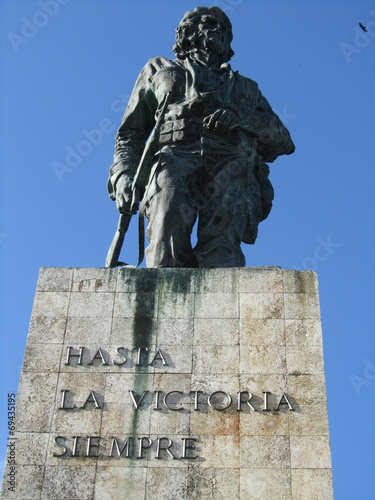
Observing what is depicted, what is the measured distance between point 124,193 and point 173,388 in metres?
3.65

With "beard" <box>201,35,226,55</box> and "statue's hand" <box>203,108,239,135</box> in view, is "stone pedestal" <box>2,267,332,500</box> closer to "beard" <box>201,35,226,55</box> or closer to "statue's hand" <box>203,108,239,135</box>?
"statue's hand" <box>203,108,239,135</box>

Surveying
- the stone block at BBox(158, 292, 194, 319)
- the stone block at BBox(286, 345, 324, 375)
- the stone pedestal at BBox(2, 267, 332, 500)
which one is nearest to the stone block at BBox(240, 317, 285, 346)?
the stone pedestal at BBox(2, 267, 332, 500)

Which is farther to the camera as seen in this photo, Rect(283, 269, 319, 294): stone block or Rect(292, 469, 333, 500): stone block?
Rect(283, 269, 319, 294): stone block

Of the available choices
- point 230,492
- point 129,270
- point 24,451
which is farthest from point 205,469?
point 129,270

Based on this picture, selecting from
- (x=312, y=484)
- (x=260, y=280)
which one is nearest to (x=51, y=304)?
(x=260, y=280)

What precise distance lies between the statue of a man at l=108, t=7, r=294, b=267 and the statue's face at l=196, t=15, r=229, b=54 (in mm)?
16

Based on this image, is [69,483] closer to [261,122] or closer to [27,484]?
[27,484]

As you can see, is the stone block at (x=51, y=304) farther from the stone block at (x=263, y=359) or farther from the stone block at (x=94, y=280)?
the stone block at (x=263, y=359)

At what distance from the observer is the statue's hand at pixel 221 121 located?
12.2 metres

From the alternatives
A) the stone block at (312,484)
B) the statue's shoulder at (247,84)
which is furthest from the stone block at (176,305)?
the statue's shoulder at (247,84)

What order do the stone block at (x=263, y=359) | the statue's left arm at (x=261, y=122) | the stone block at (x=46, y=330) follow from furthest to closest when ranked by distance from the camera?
the statue's left arm at (x=261, y=122), the stone block at (x=46, y=330), the stone block at (x=263, y=359)

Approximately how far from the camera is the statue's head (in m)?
13.4

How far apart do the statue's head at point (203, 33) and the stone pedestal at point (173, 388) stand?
4497mm

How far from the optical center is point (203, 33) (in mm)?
13430
